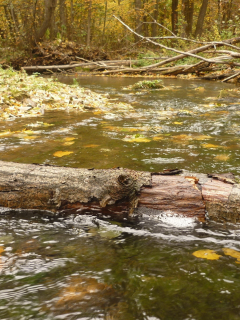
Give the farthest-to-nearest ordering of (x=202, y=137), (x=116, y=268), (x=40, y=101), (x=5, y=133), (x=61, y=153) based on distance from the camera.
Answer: (x=40, y=101) → (x=5, y=133) → (x=202, y=137) → (x=61, y=153) → (x=116, y=268)

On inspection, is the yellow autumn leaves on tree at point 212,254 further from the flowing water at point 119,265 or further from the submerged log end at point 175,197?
the submerged log end at point 175,197

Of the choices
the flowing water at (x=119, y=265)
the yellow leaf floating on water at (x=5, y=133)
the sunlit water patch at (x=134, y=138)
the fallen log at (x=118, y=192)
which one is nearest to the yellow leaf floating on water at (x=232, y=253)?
the flowing water at (x=119, y=265)

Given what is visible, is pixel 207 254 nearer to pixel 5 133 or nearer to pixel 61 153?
pixel 61 153

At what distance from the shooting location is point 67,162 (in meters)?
3.16

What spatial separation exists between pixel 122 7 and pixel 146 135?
31.3 metres

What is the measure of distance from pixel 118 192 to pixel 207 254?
→ 653 millimetres

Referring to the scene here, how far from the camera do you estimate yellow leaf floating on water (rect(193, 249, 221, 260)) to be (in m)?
1.62

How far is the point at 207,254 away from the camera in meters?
1.64

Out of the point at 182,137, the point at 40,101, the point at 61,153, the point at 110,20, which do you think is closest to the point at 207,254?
the point at 61,153

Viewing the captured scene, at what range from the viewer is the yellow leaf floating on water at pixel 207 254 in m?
1.62

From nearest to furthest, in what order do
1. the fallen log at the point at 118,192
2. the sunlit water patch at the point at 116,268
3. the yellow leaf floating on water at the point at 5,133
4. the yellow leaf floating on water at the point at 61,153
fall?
the sunlit water patch at the point at 116,268, the fallen log at the point at 118,192, the yellow leaf floating on water at the point at 61,153, the yellow leaf floating on water at the point at 5,133

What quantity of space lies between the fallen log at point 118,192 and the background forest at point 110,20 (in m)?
8.91

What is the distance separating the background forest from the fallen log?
351 inches

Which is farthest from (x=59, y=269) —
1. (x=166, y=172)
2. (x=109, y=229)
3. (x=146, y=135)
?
(x=146, y=135)
